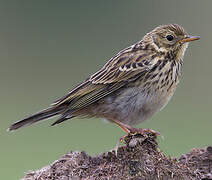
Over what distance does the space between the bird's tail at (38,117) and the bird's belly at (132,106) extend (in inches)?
26.9

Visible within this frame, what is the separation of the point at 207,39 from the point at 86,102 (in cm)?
1423

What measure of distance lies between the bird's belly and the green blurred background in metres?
4.05

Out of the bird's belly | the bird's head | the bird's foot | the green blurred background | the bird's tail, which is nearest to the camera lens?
the bird's foot

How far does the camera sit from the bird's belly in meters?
9.27

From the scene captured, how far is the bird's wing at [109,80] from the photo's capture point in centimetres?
952

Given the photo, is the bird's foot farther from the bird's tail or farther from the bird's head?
the bird's head

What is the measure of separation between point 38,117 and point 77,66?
11736mm

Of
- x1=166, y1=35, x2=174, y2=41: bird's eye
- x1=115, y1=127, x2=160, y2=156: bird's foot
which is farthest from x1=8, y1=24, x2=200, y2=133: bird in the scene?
x1=115, y1=127, x2=160, y2=156: bird's foot

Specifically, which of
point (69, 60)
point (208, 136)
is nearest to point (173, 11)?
point (69, 60)

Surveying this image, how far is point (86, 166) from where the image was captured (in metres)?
7.57

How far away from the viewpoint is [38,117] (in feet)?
31.6

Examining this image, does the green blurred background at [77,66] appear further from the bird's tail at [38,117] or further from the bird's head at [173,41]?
the bird's head at [173,41]

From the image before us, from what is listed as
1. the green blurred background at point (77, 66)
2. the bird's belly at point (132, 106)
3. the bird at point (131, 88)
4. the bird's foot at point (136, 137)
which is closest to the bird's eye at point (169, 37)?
the bird at point (131, 88)

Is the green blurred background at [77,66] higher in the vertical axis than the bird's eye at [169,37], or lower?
higher
